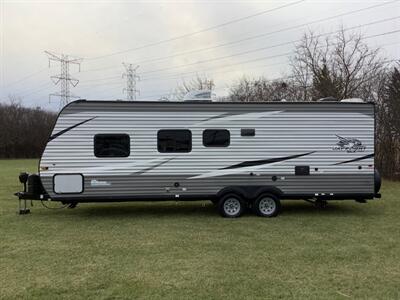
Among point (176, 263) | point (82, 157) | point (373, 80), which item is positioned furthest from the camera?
point (373, 80)

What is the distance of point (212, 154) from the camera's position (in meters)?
12.0

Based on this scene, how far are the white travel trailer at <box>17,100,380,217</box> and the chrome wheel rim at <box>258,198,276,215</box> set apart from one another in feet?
0.08

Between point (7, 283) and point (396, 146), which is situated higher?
point (396, 146)

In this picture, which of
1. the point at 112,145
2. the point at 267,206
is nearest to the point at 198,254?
the point at 267,206

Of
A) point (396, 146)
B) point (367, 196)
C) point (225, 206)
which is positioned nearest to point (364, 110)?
point (367, 196)

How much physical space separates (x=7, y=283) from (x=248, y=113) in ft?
24.0

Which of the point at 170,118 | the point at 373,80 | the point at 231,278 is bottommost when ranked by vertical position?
the point at 231,278

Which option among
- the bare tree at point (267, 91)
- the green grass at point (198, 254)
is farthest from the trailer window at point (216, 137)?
the bare tree at point (267, 91)

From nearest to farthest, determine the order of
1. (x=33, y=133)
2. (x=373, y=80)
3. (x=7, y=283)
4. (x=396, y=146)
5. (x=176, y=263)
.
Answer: (x=7, y=283), (x=176, y=263), (x=396, y=146), (x=373, y=80), (x=33, y=133)

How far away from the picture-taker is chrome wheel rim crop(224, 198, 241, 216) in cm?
1208

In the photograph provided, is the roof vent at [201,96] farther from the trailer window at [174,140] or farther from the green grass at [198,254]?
the green grass at [198,254]

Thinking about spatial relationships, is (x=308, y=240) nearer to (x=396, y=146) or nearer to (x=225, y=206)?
(x=225, y=206)

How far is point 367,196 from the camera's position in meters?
12.2

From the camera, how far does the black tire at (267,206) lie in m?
12.1
